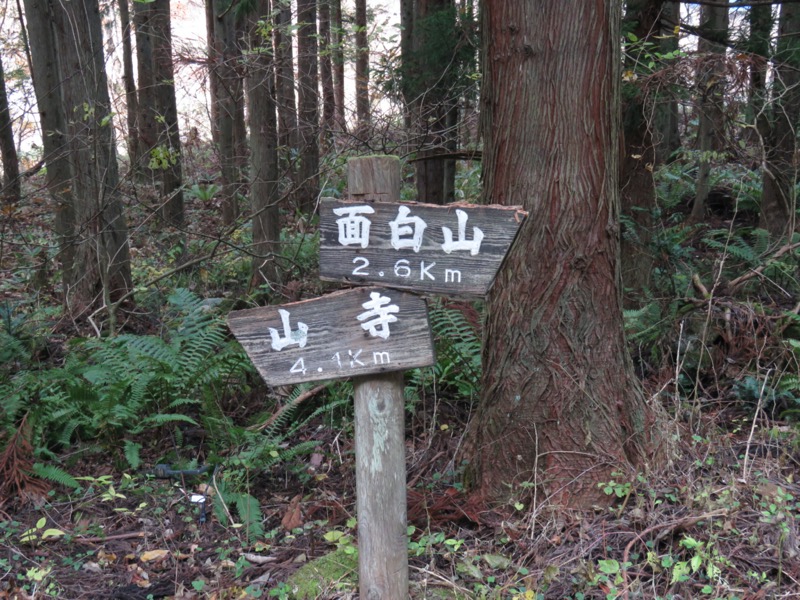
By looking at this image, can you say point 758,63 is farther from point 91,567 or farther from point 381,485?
point 91,567

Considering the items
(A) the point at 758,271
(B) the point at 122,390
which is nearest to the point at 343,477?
(B) the point at 122,390

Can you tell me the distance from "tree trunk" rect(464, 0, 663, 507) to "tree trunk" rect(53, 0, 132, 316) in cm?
412

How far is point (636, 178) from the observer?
641 cm

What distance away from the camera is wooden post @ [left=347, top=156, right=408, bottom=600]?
2.64 m

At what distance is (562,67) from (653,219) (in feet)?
10.7

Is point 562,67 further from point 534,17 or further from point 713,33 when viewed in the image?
point 713,33

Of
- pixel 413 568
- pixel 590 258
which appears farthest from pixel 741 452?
pixel 413 568

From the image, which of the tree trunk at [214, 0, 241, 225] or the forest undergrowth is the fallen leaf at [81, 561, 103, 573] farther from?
the tree trunk at [214, 0, 241, 225]

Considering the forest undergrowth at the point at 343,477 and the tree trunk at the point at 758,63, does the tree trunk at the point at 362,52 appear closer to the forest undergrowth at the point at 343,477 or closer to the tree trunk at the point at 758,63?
the tree trunk at the point at 758,63

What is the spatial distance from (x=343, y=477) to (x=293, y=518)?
0.55 m

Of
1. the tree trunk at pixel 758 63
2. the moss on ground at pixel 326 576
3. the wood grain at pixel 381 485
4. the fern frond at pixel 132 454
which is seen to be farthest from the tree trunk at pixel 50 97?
the tree trunk at pixel 758 63

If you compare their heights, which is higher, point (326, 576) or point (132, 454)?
point (132, 454)

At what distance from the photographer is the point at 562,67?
3.19 metres

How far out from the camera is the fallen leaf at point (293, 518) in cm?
364
